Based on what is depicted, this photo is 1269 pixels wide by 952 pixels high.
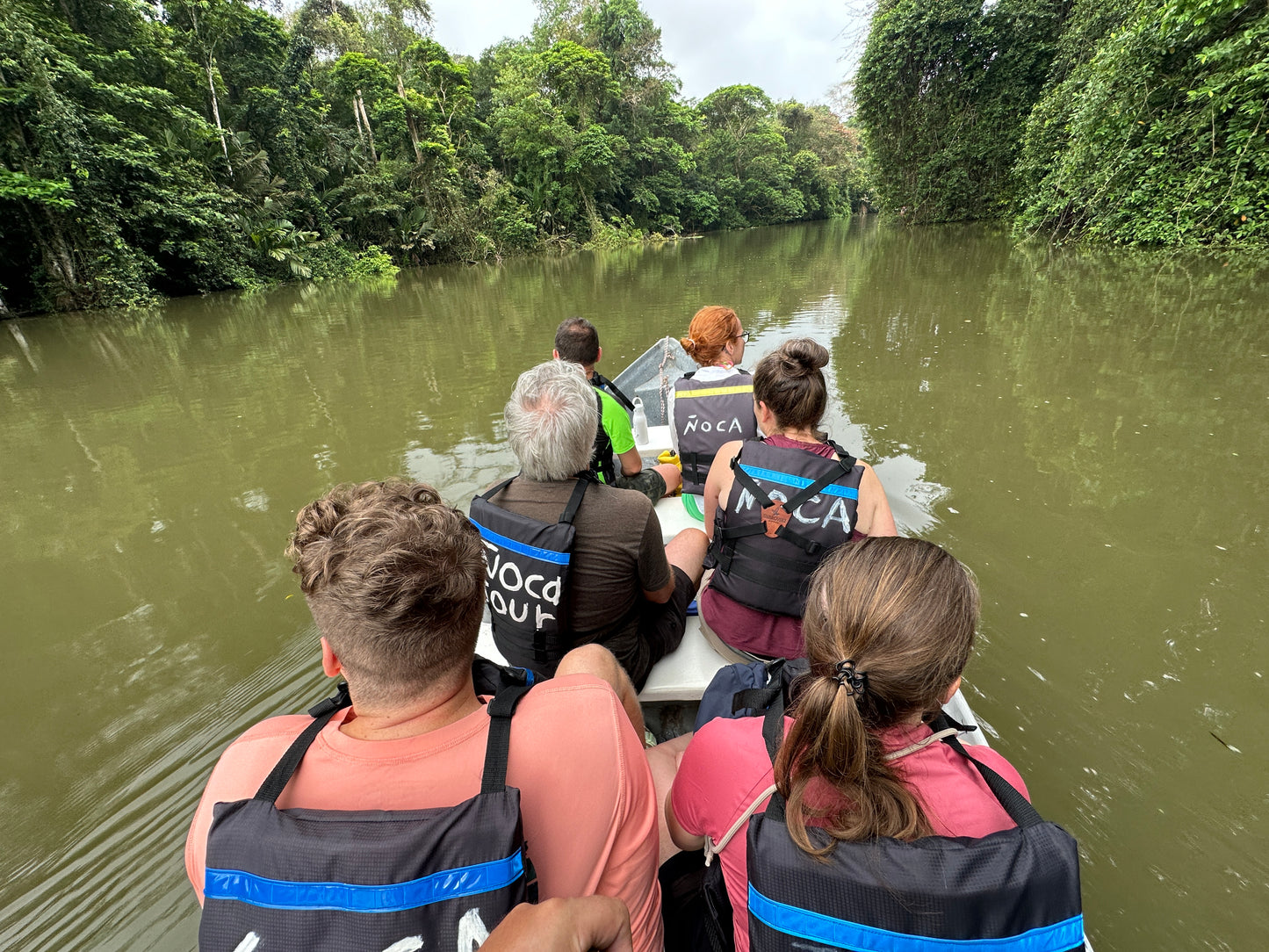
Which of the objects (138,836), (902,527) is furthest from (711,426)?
(138,836)

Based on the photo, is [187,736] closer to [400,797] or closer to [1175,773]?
[400,797]

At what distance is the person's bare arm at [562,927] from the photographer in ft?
2.19

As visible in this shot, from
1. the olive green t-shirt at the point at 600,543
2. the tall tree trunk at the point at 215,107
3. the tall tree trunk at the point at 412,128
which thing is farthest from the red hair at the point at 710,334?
the tall tree trunk at the point at 412,128

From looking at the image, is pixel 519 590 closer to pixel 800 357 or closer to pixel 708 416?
pixel 800 357

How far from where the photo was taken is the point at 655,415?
5.21 meters

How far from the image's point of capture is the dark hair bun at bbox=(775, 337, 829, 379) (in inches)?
75.2

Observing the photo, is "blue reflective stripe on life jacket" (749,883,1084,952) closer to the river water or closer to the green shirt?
the river water

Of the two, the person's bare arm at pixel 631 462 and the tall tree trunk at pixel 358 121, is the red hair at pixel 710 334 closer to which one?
the person's bare arm at pixel 631 462

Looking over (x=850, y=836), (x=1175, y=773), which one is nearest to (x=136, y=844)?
(x=850, y=836)

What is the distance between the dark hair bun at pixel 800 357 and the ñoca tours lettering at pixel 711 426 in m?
0.84

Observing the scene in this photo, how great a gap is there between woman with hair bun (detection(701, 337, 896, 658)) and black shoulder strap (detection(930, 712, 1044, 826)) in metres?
0.89

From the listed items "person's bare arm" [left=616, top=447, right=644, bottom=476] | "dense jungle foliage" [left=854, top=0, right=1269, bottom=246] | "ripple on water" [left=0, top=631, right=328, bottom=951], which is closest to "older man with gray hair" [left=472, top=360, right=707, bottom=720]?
"person's bare arm" [left=616, top=447, right=644, bottom=476]

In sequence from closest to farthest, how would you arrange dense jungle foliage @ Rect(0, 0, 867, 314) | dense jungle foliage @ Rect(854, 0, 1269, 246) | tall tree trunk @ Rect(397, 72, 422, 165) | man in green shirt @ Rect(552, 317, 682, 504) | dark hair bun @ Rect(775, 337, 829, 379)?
1. dark hair bun @ Rect(775, 337, 829, 379)
2. man in green shirt @ Rect(552, 317, 682, 504)
3. dense jungle foliage @ Rect(854, 0, 1269, 246)
4. dense jungle foliage @ Rect(0, 0, 867, 314)
5. tall tree trunk @ Rect(397, 72, 422, 165)

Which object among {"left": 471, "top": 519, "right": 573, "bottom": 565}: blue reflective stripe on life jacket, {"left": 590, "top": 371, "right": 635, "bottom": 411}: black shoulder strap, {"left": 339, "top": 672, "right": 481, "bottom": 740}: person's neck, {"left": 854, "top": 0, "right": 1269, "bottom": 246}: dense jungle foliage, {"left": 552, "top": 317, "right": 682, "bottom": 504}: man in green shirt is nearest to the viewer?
{"left": 339, "top": 672, "right": 481, "bottom": 740}: person's neck
